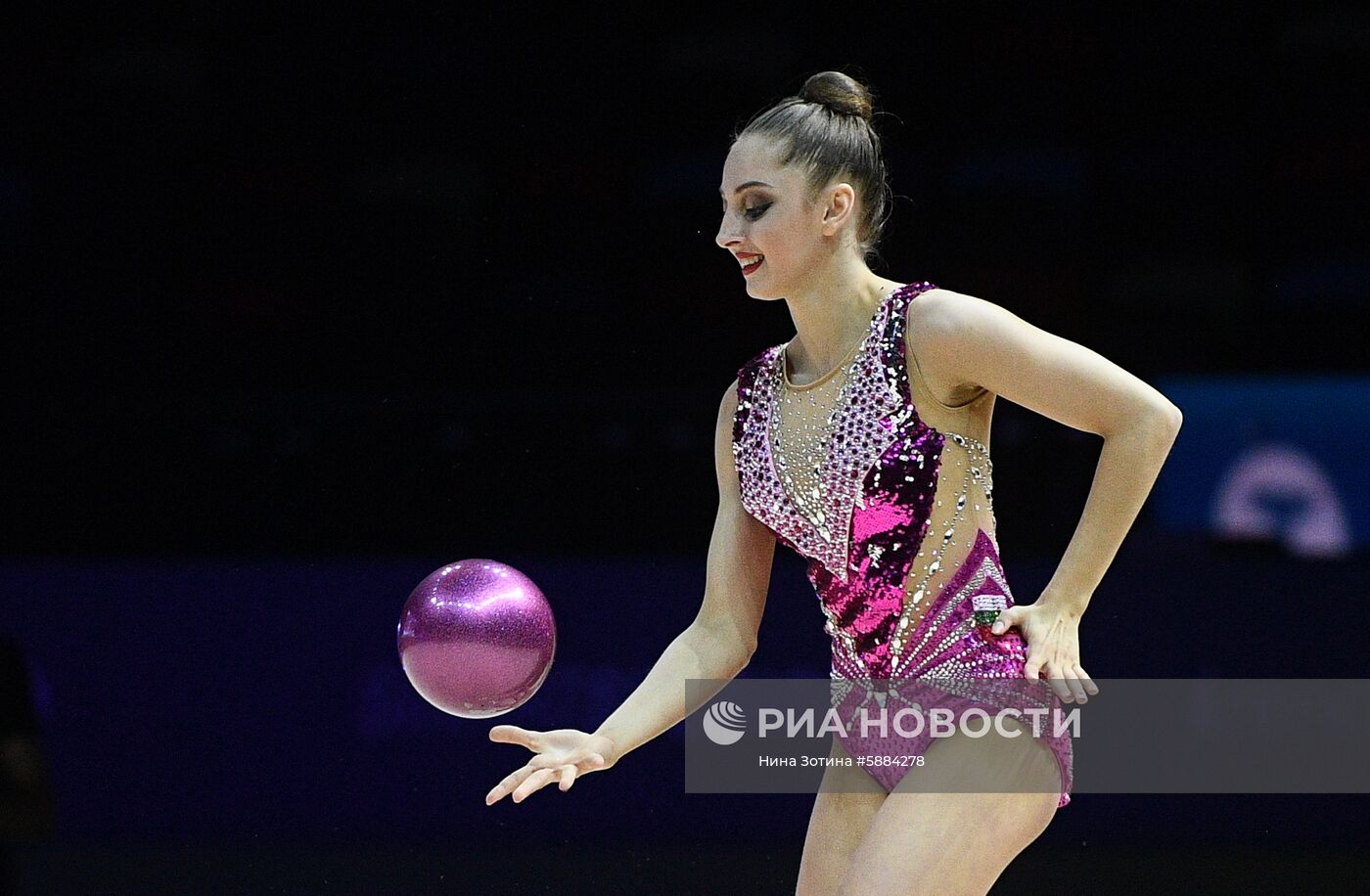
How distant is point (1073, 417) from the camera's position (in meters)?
2.02

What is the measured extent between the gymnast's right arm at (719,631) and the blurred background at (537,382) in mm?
1620

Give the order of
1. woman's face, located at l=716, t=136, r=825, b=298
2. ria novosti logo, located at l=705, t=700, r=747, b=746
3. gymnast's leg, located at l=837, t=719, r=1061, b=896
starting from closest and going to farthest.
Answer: gymnast's leg, located at l=837, t=719, r=1061, b=896
woman's face, located at l=716, t=136, r=825, b=298
ria novosti logo, located at l=705, t=700, r=747, b=746

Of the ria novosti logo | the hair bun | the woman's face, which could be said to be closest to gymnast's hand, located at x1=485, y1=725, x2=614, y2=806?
the woman's face

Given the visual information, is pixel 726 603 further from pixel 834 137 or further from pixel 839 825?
pixel 834 137

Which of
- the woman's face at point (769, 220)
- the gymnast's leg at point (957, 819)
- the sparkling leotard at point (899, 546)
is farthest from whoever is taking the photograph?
the woman's face at point (769, 220)

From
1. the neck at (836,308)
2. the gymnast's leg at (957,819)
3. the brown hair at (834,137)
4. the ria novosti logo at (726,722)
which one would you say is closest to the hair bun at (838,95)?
the brown hair at (834,137)

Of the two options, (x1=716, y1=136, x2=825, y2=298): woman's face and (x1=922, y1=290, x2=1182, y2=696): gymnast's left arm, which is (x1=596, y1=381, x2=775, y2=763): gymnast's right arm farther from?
(x1=922, y1=290, x2=1182, y2=696): gymnast's left arm

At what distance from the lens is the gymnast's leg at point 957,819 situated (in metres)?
1.91

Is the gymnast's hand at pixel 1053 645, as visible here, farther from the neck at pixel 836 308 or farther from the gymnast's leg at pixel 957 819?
the neck at pixel 836 308

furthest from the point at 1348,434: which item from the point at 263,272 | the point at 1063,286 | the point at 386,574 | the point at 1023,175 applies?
the point at 263,272

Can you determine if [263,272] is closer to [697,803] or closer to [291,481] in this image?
[291,481]

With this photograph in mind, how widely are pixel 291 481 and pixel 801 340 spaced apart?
227 centimetres

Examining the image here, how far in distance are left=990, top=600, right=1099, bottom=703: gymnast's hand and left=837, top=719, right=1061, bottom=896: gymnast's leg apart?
102mm

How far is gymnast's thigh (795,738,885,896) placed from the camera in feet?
7.05
